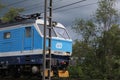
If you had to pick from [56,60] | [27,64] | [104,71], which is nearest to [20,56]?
[27,64]

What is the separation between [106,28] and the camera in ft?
98.6

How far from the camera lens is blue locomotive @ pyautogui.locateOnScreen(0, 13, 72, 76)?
21.7 metres

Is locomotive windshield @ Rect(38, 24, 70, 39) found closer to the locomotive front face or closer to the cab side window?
the locomotive front face

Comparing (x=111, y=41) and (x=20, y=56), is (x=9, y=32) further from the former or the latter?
(x=111, y=41)

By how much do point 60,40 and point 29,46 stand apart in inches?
67.0

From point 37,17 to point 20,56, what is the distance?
7.80ft

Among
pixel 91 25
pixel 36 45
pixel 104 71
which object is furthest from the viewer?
pixel 91 25

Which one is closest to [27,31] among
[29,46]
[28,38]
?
[28,38]

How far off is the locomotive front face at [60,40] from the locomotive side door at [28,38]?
671 millimetres

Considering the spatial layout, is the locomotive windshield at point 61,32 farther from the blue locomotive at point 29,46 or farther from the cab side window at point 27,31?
the cab side window at point 27,31

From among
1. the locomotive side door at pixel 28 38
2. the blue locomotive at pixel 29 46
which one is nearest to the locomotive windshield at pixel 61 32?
the blue locomotive at pixel 29 46

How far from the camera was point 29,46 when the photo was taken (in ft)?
72.1

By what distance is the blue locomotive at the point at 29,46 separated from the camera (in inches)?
853

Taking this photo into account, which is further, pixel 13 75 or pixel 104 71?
pixel 104 71
